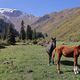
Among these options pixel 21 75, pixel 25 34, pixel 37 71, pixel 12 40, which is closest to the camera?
pixel 21 75

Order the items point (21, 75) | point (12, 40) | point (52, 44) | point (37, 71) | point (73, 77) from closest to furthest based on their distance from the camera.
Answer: point (73, 77)
point (21, 75)
point (37, 71)
point (52, 44)
point (12, 40)

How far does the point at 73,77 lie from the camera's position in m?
18.1

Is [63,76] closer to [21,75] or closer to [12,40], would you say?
→ [21,75]

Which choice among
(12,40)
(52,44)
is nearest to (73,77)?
(52,44)

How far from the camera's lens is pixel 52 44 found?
24938mm

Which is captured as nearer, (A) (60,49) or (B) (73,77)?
(B) (73,77)

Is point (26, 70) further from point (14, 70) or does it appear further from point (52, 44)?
point (52, 44)

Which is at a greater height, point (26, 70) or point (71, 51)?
point (71, 51)

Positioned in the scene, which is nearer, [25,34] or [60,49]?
[60,49]

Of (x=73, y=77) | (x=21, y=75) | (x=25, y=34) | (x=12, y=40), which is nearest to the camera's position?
(x=73, y=77)

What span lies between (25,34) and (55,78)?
150 meters

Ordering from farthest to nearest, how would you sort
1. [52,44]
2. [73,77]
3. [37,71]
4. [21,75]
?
1. [52,44]
2. [37,71]
3. [21,75]
4. [73,77]

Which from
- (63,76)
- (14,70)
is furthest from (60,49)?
(14,70)

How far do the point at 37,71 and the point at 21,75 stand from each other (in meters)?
1.67
